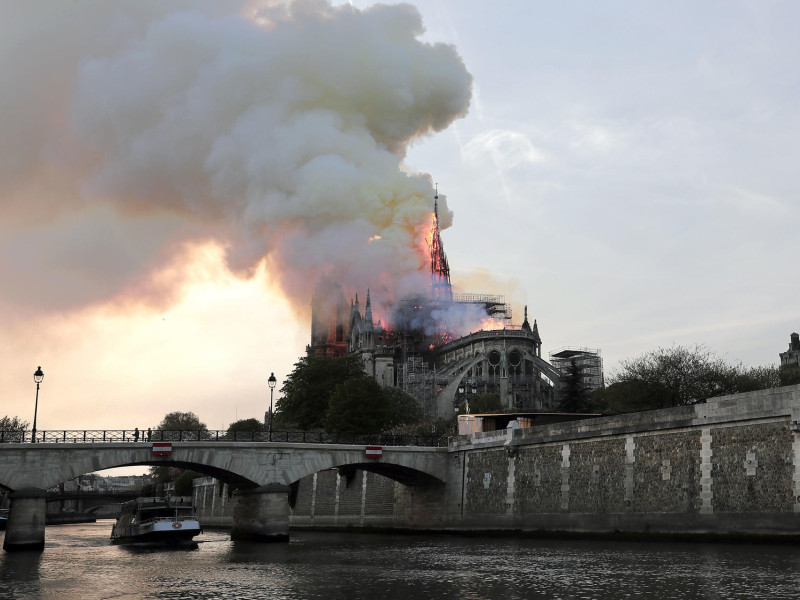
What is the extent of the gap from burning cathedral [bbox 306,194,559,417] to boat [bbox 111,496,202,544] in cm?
6616

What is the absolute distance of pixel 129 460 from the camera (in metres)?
49.6

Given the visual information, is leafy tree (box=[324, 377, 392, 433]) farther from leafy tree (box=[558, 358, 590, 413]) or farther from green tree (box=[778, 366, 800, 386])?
green tree (box=[778, 366, 800, 386])

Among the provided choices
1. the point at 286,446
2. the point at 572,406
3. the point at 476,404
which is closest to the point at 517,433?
the point at 286,446

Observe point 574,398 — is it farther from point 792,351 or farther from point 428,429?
point 792,351

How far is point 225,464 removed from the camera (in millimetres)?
51469

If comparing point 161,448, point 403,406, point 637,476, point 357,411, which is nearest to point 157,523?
point 161,448

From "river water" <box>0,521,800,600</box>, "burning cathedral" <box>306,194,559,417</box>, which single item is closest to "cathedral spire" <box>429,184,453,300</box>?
"burning cathedral" <box>306,194,559,417</box>

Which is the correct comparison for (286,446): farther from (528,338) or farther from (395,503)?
(528,338)

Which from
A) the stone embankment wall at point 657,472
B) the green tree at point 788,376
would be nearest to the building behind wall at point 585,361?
the green tree at point 788,376

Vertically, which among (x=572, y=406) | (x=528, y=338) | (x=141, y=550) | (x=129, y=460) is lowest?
(x=141, y=550)

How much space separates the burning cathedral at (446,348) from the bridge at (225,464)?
6173 centimetres

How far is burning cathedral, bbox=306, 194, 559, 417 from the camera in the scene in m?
126

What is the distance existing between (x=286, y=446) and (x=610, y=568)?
2702 cm

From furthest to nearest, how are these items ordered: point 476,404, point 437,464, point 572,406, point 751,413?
point 476,404 → point 572,406 → point 437,464 → point 751,413
